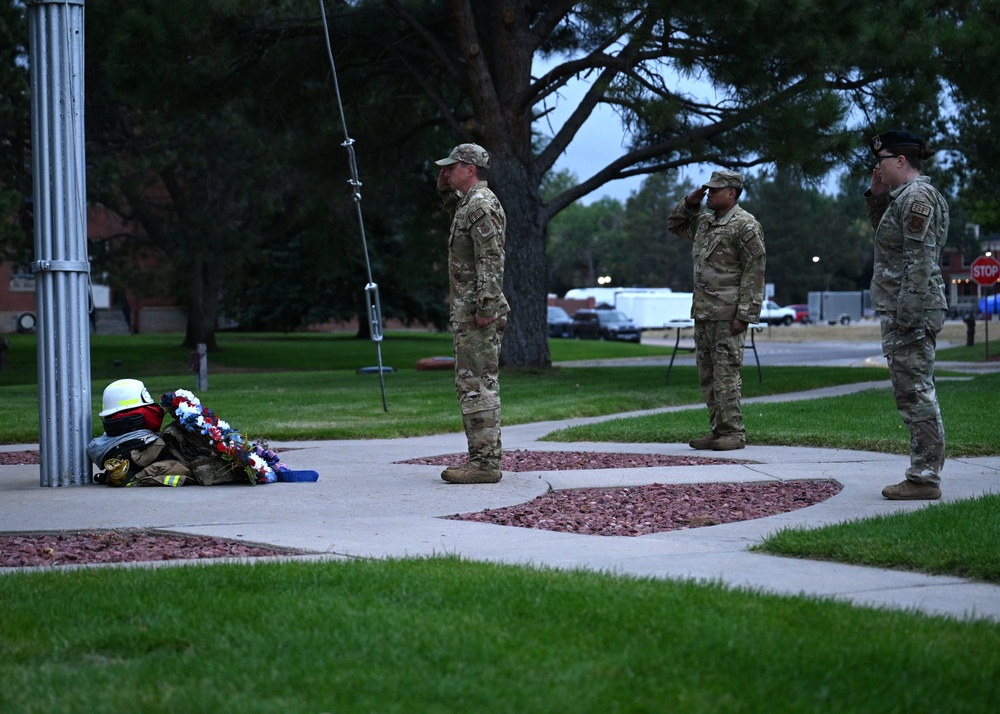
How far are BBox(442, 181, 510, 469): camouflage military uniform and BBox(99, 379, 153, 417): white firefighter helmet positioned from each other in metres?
2.13

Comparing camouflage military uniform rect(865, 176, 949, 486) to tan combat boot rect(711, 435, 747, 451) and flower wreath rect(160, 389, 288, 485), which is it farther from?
flower wreath rect(160, 389, 288, 485)

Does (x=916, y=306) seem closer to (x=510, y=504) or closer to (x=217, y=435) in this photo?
(x=510, y=504)

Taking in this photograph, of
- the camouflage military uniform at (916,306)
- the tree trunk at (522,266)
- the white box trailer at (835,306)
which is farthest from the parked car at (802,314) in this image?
the camouflage military uniform at (916,306)

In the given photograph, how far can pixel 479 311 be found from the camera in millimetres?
7594

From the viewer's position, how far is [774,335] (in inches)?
2202

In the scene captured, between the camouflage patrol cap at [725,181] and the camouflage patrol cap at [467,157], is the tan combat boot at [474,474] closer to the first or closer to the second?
the camouflage patrol cap at [467,157]

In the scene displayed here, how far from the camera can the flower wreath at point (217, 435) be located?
755 centimetres

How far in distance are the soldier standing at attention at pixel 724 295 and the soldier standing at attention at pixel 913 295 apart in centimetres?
227

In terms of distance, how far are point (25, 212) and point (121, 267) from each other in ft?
20.2

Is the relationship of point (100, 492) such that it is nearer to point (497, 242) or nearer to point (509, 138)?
point (497, 242)

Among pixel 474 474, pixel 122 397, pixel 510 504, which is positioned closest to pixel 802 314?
pixel 474 474

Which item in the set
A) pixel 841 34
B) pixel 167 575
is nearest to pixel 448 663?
pixel 167 575

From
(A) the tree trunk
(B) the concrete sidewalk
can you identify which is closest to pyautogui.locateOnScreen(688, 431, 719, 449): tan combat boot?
(B) the concrete sidewalk

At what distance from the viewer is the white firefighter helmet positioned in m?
7.76
